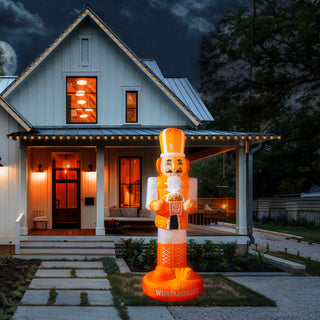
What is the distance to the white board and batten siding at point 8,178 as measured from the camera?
12.7 m

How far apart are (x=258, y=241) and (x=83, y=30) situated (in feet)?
35.0

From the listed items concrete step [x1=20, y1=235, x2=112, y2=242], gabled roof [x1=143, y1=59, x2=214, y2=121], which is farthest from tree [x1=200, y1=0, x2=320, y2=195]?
concrete step [x1=20, y1=235, x2=112, y2=242]

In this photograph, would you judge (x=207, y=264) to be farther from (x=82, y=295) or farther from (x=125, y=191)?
(x=125, y=191)

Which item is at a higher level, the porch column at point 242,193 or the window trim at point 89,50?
the window trim at point 89,50

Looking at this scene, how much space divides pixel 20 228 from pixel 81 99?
4.55 m

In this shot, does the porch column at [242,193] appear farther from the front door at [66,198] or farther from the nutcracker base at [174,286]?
the front door at [66,198]

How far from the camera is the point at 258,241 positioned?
58.7ft

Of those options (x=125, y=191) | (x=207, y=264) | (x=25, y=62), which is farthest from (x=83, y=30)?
(x=25, y=62)

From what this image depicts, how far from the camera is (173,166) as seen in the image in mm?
7852

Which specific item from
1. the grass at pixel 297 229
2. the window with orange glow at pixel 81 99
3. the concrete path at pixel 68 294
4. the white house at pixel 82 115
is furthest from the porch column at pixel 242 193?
the grass at pixel 297 229

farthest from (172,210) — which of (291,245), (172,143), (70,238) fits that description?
(291,245)

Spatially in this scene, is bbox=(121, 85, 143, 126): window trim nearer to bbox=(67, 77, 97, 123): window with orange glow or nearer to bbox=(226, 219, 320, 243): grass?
bbox=(67, 77, 97, 123): window with orange glow

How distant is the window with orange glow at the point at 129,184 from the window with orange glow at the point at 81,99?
82.3 inches

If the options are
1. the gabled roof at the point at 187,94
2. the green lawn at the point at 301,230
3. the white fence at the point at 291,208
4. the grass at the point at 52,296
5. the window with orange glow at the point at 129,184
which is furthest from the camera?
the white fence at the point at 291,208
